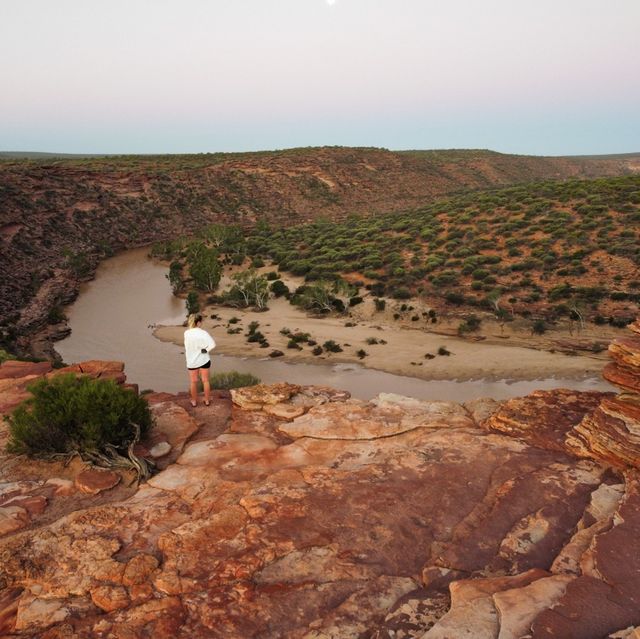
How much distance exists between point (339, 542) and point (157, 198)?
61302 millimetres

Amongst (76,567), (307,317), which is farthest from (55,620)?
(307,317)

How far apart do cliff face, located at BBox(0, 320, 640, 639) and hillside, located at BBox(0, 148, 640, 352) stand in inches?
865

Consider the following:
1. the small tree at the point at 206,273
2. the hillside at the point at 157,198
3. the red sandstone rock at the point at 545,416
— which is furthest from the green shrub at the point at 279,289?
the red sandstone rock at the point at 545,416

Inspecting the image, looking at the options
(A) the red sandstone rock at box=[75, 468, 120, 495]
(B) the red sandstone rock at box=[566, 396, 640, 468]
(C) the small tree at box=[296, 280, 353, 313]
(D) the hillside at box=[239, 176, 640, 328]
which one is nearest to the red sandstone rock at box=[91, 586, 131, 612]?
(A) the red sandstone rock at box=[75, 468, 120, 495]

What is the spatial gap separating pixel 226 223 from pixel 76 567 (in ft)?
195

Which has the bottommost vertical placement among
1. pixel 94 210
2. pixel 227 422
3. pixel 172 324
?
pixel 172 324

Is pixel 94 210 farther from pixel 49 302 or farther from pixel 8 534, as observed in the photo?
pixel 8 534

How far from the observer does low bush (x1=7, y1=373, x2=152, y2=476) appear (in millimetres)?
7293

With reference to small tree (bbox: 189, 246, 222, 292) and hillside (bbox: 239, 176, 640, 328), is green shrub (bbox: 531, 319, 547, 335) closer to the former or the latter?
hillside (bbox: 239, 176, 640, 328)

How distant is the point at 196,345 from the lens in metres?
9.02

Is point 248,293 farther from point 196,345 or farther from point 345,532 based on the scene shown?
point 345,532

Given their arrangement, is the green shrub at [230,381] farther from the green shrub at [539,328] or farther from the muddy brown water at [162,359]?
the green shrub at [539,328]

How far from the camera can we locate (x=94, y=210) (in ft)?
172

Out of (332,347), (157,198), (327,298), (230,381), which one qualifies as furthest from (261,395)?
(157,198)
